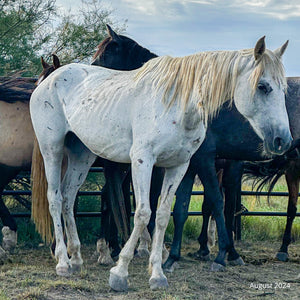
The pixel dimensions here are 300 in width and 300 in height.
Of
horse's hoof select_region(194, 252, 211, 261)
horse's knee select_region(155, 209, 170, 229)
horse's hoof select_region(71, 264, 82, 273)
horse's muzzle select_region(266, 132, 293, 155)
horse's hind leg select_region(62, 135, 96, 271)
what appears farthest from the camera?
horse's hoof select_region(194, 252, 211, 261)

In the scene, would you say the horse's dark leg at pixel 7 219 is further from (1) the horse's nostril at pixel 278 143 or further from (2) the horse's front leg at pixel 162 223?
(1) the horse's nostril at pixel 278 143

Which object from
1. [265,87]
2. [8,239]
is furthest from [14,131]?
[265,87]

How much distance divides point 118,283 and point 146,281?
46 centimetres

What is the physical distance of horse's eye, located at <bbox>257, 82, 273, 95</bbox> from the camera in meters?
3.60

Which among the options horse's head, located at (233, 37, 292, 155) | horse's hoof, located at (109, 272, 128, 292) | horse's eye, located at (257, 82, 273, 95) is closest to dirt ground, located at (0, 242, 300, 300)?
horse's hoof, located at (109, 272, 128, 292)

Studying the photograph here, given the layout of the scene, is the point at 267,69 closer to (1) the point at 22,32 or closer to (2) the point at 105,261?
(2) the point at 105,261

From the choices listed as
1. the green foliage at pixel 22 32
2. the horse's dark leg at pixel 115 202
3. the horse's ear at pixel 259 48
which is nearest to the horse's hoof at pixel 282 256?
the horse's dark leg at pixel 115 202

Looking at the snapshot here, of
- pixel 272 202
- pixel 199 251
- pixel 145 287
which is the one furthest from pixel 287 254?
pixel 272 202

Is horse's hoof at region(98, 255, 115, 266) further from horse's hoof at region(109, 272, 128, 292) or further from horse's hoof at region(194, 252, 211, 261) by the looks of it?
horse's hoof at region(109, 272, 128, 292)

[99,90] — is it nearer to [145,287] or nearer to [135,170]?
[135,170]

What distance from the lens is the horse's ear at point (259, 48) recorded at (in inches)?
141

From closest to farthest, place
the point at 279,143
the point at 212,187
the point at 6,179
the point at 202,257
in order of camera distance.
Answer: the point at 279,143
the point at 212,187
the point at 6,179
the point at 202,257

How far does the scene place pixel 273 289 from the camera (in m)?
4.11

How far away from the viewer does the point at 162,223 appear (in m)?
3.99
